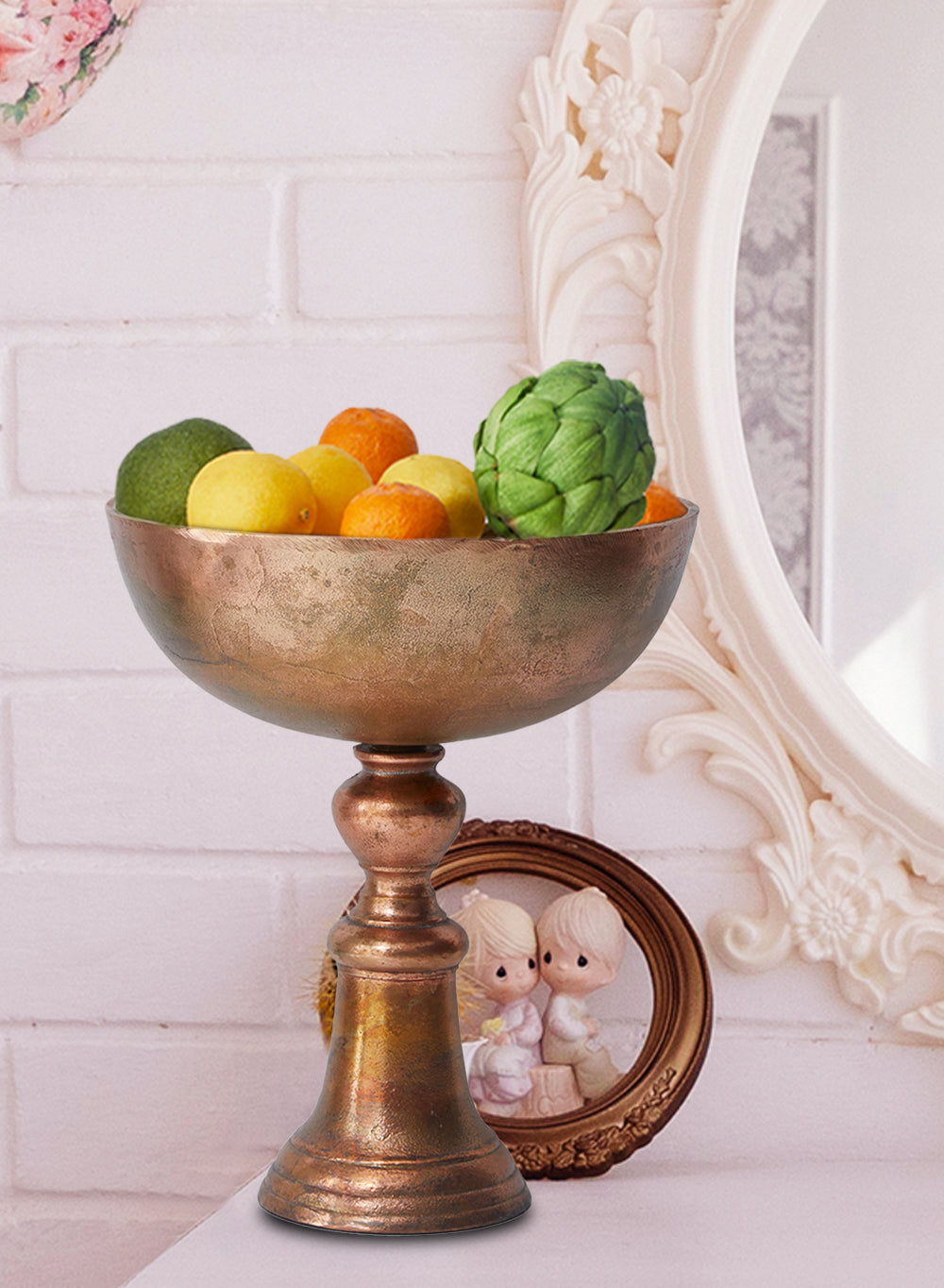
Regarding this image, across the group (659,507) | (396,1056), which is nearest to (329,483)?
(659,507)

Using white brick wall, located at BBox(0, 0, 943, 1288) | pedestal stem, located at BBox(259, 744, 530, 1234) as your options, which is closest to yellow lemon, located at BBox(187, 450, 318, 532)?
pedestal stem, located at BBox(259, 744, 530, 1234)

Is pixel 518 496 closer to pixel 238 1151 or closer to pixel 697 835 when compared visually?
pixel 697 835

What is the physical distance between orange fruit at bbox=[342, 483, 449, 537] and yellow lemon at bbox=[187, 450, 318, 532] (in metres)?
0.03

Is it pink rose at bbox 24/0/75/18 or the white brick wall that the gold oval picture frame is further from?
pink rose at bbox 24/0/75/18

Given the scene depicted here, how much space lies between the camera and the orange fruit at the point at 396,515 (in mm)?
669

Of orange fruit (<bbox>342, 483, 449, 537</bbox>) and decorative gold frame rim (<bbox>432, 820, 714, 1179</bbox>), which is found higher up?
orange fruit (<bbox>342, 483, 449, 537</bbox>)

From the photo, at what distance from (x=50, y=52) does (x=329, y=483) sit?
1.63ft

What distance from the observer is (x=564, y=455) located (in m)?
0.67

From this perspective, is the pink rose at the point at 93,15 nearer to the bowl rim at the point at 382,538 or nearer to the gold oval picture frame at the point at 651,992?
the bowl rim at the point at 382,538

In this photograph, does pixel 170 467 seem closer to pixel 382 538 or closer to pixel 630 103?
pixel 382 538

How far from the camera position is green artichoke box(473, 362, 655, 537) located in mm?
670

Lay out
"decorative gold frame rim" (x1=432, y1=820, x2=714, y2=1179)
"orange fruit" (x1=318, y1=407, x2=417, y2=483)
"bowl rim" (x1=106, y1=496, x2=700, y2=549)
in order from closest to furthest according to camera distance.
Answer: "bowl rim" (x1=106, y1=496, x2=700, y2=549)
"orange fruit" (x1=318, y1=407, x2=417, y2=483)
"decorative gold frame rim" (x1=432, y1=820, x2=714, y2=1179)

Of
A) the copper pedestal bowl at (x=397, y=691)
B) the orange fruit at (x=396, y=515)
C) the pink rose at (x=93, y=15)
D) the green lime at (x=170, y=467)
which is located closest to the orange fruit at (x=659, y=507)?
the copper pedestal bowl at (x=397, y=691)

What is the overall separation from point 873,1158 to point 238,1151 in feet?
1.58
